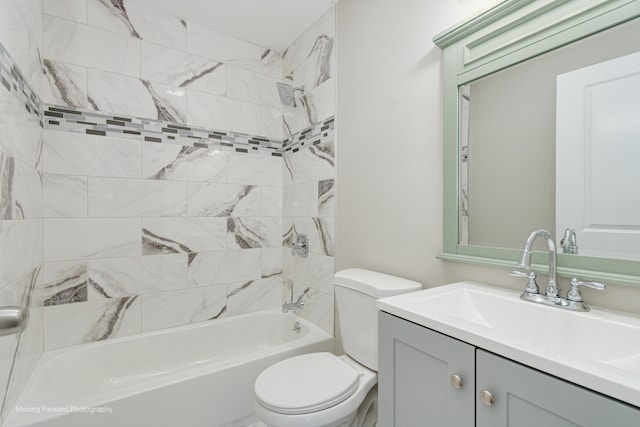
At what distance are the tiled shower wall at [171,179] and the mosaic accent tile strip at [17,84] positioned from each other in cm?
21

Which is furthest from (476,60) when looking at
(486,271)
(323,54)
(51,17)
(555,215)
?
(51,17)

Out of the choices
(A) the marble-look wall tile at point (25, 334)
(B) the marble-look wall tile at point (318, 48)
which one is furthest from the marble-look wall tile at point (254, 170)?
(A) the marble-look wall tile at point (25, 334)

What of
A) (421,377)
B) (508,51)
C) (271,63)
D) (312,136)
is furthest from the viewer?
(271,63)

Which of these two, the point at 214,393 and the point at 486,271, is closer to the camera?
the point at 486,271

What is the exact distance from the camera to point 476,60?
1.20 m

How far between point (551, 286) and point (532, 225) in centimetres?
23

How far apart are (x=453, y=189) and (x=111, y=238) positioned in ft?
6.44

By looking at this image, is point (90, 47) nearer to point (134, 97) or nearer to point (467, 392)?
point (134, 97)

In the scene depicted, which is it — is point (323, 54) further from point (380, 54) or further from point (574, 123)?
point (574, 123)

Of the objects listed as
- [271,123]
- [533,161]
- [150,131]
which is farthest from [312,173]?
[533,161]

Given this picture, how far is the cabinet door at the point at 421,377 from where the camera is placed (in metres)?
0.76

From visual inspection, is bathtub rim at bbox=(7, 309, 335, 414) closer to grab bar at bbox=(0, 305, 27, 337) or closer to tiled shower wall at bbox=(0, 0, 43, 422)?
tiled shower wall at bbox=(0, 0, 43, 422)

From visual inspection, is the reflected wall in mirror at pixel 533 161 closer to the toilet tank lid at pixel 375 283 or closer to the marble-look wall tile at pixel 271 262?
the toilet tank lid at pixel 375 283

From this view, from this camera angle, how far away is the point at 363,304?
4.69 feet
